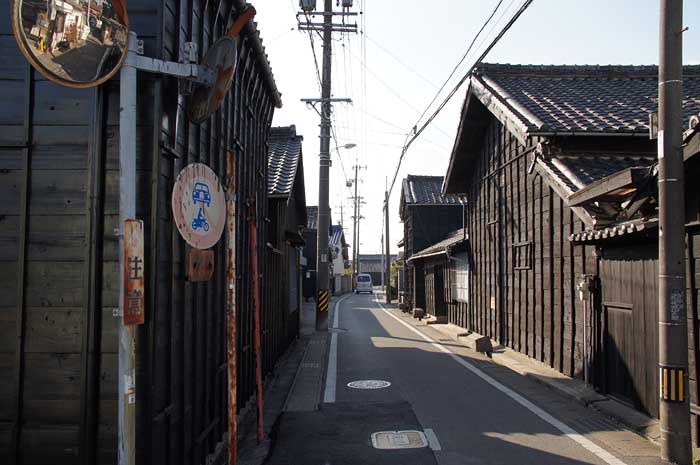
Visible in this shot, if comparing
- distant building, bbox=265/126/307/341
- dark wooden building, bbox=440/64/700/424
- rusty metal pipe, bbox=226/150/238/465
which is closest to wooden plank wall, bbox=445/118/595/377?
dark wooden building, bbox=440/64/700/424

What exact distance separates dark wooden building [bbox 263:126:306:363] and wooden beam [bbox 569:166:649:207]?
6131 millimetres

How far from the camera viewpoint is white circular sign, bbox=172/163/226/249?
4.11 metres

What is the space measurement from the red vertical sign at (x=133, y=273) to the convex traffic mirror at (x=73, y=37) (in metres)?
0.95

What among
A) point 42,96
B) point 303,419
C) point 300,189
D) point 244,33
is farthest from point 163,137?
point 300,189

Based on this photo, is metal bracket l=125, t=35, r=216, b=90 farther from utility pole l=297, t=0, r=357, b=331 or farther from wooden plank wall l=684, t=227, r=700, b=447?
utility pole l=297, t=0, r=357, b=331

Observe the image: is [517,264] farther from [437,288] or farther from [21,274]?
[437,288]

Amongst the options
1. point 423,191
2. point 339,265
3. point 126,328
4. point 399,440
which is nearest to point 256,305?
point 399,440

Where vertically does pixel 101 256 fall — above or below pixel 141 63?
below

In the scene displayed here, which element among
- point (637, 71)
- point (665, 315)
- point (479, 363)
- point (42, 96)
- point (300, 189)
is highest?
point (637, 71)

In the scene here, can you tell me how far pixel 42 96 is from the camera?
4.41 meters

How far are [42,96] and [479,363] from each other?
11758 mm

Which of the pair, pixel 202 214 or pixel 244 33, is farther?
pixel 244 33

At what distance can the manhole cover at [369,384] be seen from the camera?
35.3 feet

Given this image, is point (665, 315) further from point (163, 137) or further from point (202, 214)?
point (163, 137)
